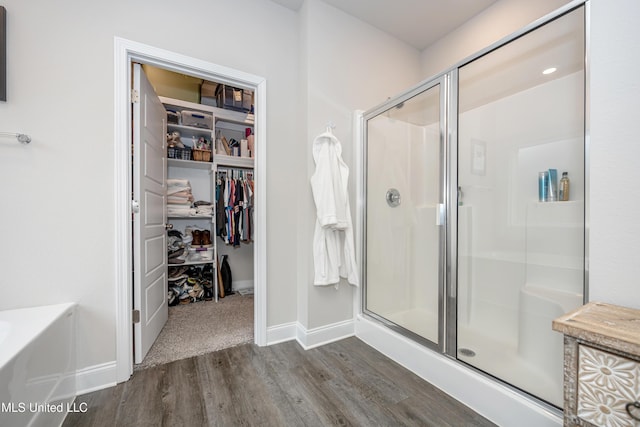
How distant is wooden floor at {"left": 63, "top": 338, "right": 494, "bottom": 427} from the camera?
1315 mm

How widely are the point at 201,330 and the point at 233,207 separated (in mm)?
1437

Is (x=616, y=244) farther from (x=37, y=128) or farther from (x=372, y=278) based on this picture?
(x=37, y=128)

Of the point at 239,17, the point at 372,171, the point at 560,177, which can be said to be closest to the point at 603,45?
the point at 560,177

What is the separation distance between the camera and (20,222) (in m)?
1.39

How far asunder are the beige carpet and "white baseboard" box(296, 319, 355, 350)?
0.44 metres

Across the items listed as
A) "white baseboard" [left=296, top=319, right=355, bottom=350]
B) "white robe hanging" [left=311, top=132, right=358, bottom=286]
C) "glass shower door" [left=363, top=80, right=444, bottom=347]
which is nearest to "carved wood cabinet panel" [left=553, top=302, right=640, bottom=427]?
"glass shower door" [left=363, top=80, right=444, bottom=347]

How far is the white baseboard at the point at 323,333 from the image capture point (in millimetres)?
2029

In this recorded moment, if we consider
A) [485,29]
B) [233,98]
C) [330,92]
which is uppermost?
[485,29]

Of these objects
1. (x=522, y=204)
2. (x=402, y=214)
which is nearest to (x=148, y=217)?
(x=402, y=214)

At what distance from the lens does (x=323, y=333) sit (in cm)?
209

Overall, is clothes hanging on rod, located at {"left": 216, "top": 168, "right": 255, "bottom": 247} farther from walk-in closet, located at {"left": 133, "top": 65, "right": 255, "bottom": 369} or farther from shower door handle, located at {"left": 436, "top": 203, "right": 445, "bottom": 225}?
shower door handle, located at {"left": 436, "top": 203, "right": 445, "bottom": 225}

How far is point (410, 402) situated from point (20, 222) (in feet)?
7.56

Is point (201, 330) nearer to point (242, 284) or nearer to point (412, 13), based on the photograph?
point (242, 284)

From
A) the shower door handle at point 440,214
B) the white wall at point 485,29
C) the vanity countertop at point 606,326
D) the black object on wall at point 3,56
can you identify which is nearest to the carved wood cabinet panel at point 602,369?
the vanity countertop at point 606,326
